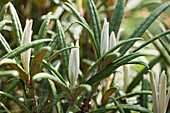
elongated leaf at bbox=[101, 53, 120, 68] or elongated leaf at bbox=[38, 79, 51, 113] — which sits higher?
elongated leaf at bbox=[101, 53, 120, 68]

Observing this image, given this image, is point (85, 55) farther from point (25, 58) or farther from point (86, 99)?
point (25, 58)

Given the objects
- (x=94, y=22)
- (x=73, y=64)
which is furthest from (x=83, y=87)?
(x=94, y=22)

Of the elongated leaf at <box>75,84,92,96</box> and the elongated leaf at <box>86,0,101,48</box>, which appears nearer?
the elongated leaf at <box>75,84,92,96</box>

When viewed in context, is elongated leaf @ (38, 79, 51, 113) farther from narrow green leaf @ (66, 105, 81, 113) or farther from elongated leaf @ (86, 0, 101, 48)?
elongated leaf @ (86, 0, 101, 48)

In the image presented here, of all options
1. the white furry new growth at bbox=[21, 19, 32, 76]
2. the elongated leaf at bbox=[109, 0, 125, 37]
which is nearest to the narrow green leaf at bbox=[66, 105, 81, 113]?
Result: the white furry new growth at bbox=[21, 19, 32, 76]

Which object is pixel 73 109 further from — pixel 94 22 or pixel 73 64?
pixel 94 22

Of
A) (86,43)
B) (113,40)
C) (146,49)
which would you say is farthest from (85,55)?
(113,40)

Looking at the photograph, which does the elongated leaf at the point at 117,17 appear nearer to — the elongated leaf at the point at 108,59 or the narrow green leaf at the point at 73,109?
the elongated leaf at the point at 108,59

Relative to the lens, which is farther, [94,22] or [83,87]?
[94,22]

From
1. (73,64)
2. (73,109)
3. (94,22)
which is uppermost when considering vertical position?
(94,22)

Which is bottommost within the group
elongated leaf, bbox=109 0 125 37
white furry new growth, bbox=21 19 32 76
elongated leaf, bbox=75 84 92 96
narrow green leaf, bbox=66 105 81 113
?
narrow green leaf, bbox=66 105 81 113

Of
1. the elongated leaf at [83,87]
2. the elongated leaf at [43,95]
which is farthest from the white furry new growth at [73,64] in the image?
the elongated leaf at [43,95]
